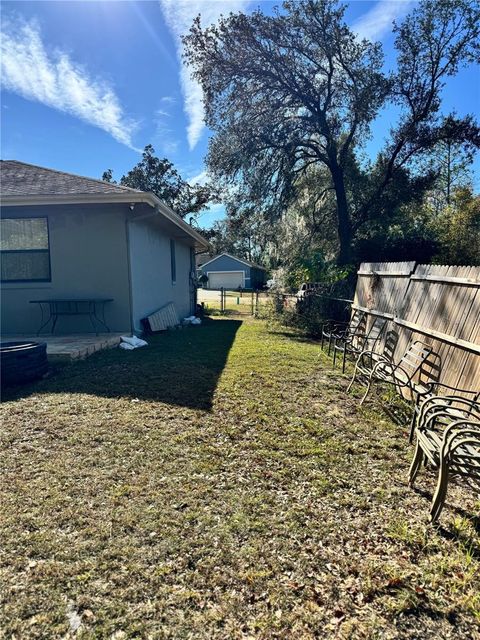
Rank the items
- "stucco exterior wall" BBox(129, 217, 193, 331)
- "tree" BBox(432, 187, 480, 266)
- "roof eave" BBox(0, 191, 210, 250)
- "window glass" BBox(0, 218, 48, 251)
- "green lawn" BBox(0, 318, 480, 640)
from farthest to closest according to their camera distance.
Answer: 1. "tree" BBox(432, 187, 480, 266)
2. "stucco exterior wall" BBox(129, 217, 193, 331)
3. "window glass" BBox(0, 218, 48, 251)
4. "roof eave" BBox(0, 191, 210, 250)
5. "green lawn" BBox(0, 318, 480, 640)

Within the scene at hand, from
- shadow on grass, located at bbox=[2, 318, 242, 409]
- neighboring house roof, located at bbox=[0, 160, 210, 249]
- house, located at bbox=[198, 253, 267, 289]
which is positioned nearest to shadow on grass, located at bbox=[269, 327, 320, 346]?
shadow on grass, located at bbox=[2, 318, 242, 409]

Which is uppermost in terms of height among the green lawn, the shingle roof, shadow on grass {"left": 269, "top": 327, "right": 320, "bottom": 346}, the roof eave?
the shingle roof

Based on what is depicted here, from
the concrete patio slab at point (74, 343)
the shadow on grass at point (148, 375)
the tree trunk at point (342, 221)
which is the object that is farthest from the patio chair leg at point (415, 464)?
the tree trunk at point (342, 221)

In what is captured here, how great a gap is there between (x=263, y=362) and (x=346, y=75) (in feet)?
42.0

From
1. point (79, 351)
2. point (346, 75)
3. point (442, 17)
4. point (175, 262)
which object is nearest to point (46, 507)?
point (79, 351)

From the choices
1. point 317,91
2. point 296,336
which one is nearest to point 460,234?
point 317,91

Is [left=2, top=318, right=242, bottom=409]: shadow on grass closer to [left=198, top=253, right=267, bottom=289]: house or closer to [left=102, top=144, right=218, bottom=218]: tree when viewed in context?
[left=102, top=144, right=218, bottom=218]: tree

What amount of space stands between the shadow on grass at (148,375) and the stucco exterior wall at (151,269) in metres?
1.37

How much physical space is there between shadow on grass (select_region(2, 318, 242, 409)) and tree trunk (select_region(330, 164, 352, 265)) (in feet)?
27.5

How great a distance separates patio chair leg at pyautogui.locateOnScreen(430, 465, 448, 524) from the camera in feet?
7.38

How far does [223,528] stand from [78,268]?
6.85m

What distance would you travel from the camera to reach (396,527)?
2.29 meters

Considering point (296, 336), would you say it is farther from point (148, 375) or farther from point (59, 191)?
point (59, 191)

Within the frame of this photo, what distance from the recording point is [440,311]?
4305mm
